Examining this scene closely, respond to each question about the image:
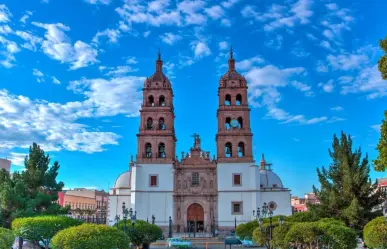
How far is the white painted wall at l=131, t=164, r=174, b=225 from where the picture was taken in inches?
1676

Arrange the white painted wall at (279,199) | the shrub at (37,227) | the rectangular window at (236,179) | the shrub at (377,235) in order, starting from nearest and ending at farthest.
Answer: the shrub at (377,235) < the shrub at (37,227) < the rectangular window at (236,179) < the white painted wall at (279,199)

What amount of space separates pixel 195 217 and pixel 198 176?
4305 mm

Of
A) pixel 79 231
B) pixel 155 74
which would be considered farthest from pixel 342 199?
pixel 155 74

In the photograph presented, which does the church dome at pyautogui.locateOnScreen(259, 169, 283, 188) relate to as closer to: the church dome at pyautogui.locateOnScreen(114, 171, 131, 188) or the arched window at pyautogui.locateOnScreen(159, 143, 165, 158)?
the arched window at pyautogui.locateOnScreen(159, 143, 165, 158)

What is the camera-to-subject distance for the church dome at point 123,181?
49125mm

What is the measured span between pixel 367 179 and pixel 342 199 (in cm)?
193

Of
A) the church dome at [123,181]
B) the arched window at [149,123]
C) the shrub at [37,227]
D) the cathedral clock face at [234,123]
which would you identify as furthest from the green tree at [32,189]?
the cathedral clock face at [234,123]

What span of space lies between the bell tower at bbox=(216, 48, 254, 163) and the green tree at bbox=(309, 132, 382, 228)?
16.6 m

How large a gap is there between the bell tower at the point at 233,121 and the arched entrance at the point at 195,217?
18.3 feet

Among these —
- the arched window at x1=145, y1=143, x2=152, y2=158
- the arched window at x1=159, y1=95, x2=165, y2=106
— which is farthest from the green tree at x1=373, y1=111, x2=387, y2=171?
the arched window at x1=159, y1=95, x2=165, y2=106

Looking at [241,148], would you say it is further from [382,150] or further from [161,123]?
[382,150]

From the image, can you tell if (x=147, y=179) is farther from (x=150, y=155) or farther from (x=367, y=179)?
(x=367, y=179)

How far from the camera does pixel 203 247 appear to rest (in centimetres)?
3231

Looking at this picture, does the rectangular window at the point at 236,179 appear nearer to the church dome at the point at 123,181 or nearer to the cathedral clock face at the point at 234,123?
the cathedral clock face at the point at 234,123
